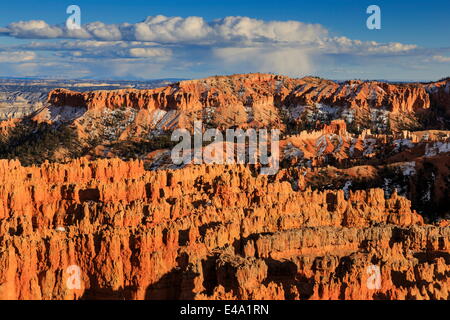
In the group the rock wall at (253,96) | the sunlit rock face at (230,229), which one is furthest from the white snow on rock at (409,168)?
the rock wall at (253,96)

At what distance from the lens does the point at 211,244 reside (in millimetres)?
35594

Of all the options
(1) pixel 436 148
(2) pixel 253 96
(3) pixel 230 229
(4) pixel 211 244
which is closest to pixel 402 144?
(1) pixel 436 148

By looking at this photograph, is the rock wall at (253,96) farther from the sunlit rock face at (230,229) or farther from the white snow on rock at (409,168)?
the white snow on rock at (409,168)

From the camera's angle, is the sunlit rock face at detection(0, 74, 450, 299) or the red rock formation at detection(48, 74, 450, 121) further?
the red rock formation at detection(48, 74, 450, 121)

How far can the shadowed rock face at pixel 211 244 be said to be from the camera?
94.2ft

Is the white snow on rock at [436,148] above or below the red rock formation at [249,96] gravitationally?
below

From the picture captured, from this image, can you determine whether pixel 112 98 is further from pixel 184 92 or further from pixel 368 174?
pixel 368 174

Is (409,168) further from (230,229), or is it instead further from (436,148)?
(230,229)

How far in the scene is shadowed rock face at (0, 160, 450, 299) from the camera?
2872 centimetres

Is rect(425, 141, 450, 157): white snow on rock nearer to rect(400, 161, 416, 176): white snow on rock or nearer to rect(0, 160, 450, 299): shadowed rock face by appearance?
rect(400, 161, 416, 176): white snow on rock

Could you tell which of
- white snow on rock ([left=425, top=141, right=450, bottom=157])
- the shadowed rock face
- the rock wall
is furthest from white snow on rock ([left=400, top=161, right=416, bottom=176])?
the rock wall

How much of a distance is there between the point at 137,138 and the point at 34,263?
107 m

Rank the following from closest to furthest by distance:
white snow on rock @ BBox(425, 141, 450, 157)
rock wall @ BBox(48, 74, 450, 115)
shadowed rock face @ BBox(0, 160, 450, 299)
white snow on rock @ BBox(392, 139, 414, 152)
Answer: shadowed rock face @ BBox(0, 160, 450, 299) → white snow on rock @ BBox(425, 141, 450, 157) → white snow on rock @ BBox(392, 139, 414, 152) → rock wall @ BBox(48, 74, 450, 115)

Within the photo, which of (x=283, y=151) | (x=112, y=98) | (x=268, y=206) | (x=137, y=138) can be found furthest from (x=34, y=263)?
(x=112, y=98)
